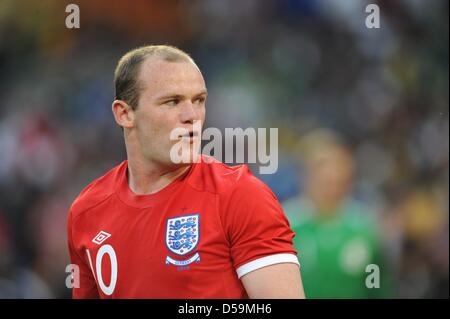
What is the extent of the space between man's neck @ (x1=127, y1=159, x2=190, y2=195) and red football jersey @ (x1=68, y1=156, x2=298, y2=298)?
0.14ft

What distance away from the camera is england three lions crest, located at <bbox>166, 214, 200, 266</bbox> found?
291 cm

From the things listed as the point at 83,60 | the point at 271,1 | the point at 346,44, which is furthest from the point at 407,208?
the point at 83,60

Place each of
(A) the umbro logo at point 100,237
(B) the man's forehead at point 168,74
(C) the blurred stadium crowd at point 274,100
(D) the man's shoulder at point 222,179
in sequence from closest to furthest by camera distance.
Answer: (D) the man's shoulder at point 222,179
(B) the man's forehead at point 168,74
(A) the umbro logo at point 100,237
(C) the blurred stadium crowd at point 274,100

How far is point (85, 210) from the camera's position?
3395 mm

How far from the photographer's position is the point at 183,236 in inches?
116

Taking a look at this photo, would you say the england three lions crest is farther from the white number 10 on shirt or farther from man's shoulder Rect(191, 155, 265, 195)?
the white number 10 on shirt

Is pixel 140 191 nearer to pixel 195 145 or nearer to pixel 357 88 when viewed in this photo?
pixel 195 145

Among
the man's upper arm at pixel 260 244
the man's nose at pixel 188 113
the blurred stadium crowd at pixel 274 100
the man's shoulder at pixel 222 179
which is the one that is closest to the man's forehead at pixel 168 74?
the man's nose at pixel 188 113

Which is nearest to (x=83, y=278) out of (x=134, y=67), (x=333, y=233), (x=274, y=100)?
(x=134, y=67)

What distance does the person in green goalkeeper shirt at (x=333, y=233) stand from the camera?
20.0ft

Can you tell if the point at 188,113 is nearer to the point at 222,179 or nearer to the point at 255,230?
the point at 222,179

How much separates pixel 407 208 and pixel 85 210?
5.04m

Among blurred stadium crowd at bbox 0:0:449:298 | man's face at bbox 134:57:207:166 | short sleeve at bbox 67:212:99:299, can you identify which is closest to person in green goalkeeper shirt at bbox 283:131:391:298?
blurred stadium crowd at bbox 0:0:449:298

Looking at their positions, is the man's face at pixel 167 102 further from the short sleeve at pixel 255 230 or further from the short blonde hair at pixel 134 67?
the short sleeve at pixel 255 230
